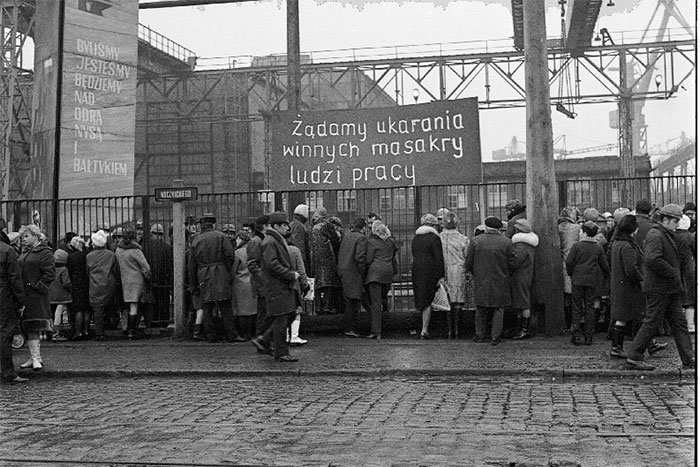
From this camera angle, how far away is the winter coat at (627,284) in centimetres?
1052

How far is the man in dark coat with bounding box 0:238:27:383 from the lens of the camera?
10.4 m

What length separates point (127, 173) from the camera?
18.1 metres

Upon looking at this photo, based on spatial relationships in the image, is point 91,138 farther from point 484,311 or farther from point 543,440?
point 543,440

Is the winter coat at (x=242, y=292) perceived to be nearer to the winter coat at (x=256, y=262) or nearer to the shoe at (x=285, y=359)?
the winter coat at (x=256, y=262)

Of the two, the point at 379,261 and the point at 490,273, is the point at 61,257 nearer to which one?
the point at 379,261

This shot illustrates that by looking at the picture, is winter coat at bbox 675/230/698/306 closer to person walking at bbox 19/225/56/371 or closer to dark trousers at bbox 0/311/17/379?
person walking at bbox 19/225/56/371

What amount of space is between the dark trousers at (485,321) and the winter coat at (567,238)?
1.17m

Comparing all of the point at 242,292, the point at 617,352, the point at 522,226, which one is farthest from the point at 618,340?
the point at 242,292

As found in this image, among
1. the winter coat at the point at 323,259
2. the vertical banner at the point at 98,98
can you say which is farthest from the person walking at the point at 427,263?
the vertical banner at the point at 98,98

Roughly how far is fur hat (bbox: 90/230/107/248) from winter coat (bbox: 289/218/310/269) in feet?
9.29

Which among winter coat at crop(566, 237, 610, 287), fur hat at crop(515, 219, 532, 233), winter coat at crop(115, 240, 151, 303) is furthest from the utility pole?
winter coat at crop(115, 240, 151, 303)

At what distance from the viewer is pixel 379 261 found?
13.2 meters

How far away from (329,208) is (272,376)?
4.82 metres

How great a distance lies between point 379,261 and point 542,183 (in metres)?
2.50
